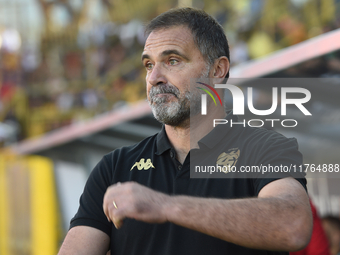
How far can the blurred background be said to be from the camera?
4969mm

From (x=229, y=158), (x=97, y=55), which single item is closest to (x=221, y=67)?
(x=229, y=158)

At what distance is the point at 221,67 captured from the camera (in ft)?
6.89

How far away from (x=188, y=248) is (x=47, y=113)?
10775mm

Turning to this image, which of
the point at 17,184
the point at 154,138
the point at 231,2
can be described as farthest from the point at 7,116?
the point at 154,138

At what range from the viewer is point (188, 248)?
1.64 m

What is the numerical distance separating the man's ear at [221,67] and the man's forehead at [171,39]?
7.4 inches

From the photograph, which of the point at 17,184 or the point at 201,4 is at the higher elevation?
the point at 201,4

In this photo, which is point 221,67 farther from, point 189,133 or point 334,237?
point 334,237

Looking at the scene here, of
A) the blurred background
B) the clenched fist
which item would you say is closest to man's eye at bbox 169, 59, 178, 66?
the clenched fist

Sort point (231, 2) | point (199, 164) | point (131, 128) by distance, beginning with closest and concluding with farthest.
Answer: point (199, 164) → point (131, 128) → point (231, 2)

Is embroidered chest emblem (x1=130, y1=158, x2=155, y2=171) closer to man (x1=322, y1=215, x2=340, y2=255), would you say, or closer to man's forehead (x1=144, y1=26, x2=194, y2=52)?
man's forehead (x1=144, y1=26, x2=194, y2=52)

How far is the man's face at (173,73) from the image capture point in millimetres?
1914

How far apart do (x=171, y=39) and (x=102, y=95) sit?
8.42 meters

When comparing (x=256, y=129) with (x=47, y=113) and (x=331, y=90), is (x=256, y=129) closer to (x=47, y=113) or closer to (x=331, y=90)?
(x=331, y=90)
